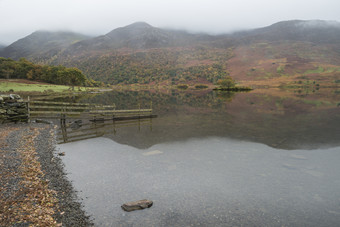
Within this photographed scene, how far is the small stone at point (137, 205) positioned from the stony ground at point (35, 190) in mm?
1471

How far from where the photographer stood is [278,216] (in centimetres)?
815

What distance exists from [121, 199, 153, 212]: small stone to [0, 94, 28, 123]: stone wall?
22467mm

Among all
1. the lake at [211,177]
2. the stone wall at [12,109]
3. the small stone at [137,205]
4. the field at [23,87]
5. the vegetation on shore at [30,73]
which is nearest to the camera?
the lake at [211,177]

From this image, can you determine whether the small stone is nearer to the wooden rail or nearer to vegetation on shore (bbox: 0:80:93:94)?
the wooden rail

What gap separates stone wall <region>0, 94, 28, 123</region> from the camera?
22.8 m

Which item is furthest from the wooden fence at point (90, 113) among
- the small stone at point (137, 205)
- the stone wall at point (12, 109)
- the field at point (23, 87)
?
the field at point (23, 87)

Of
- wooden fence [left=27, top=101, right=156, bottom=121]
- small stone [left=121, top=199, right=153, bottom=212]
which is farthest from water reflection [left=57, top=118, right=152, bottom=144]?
small stone [left=121, top=199, right=153, bottom=212]

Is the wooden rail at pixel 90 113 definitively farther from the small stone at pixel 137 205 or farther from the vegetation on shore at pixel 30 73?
the vegetation on shore at pixel 30 73

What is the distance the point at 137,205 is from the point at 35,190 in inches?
186

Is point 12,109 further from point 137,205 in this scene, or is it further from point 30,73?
point 30,73

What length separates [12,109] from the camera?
2327cm

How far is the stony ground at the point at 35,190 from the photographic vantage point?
7137mm

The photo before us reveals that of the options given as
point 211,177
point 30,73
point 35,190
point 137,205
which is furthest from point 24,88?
point 211,177

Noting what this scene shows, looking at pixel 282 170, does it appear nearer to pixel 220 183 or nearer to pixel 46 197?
pixel 220 183
